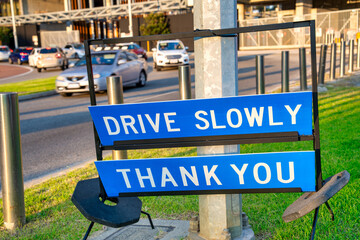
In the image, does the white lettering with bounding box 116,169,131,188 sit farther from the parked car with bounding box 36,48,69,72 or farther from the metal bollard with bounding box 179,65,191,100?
the parked car with bounding box 36,48,69,72

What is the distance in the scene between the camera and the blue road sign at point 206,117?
2771 millimetres

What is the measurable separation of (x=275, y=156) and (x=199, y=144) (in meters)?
0.45

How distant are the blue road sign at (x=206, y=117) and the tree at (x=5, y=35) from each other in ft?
208

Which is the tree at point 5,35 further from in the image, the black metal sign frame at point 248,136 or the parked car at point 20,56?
the black metal sign frame at point 248,136

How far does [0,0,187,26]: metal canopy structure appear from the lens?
5200 cm

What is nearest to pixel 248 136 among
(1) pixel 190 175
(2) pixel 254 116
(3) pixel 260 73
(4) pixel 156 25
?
(2) pixel 254 116

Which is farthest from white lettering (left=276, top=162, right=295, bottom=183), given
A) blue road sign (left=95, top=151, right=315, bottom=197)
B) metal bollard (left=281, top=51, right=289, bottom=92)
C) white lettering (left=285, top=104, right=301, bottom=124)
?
metal bollard (left=281, top=51, right=289, bottom=92)

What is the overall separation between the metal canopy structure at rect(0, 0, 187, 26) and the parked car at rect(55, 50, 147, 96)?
107ft

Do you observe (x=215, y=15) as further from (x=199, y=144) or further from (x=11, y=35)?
(x=11, y=35)

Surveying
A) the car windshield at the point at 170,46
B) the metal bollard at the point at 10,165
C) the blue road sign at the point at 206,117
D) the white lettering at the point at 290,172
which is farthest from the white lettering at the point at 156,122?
the car windshield at the point at 170,46

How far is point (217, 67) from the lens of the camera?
308cm

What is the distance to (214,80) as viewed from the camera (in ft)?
10.1

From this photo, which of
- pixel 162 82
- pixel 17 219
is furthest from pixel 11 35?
pixel 17 219

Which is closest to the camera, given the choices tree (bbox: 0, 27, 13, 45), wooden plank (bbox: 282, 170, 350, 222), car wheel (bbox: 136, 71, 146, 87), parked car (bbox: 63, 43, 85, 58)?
wooden plank (bbox: 282, 170, 350, 222)
